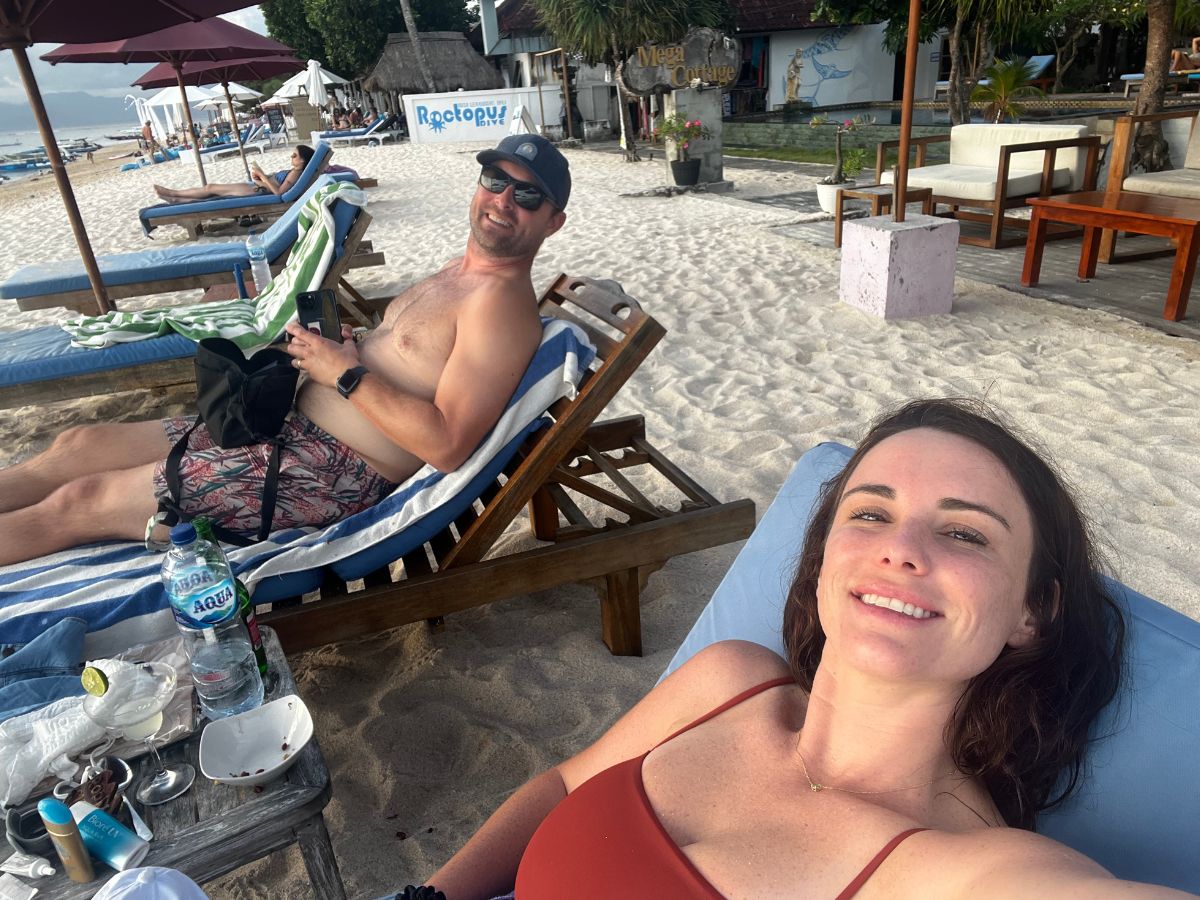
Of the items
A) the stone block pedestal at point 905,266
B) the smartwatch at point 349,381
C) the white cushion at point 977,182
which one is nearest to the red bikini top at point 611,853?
the smartwatch at point 349,381

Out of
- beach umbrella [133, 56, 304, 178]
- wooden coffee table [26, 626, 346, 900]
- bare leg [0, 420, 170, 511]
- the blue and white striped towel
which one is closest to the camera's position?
wooden coffee table [26, 626, 346, 900]

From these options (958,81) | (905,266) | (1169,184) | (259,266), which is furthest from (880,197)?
(958,81)

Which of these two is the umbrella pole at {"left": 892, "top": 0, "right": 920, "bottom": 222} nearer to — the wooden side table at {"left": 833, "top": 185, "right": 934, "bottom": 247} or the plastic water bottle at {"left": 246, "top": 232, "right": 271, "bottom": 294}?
the wooden side table at {"left": 833, "top": 185, "right": 934, "bottom": 247}

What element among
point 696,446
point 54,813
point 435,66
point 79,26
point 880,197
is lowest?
point 696,446

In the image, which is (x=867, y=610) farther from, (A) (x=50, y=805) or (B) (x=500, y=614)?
(B) (x=500, y=614)

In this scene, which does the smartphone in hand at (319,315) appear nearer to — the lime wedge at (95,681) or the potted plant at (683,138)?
the lime wedge at (95,681)

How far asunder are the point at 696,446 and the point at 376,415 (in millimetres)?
1888

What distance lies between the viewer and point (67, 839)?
3.94 ft

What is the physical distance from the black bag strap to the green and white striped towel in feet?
6.37

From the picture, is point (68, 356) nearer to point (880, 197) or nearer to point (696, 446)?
point (696, 446)

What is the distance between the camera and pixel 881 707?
115cm

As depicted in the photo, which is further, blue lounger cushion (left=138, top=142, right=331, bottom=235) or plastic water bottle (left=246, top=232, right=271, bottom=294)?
blue lounger cushion (left=138, top=142, right=331, bottom=235)

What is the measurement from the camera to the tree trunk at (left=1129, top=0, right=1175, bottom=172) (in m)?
7.32

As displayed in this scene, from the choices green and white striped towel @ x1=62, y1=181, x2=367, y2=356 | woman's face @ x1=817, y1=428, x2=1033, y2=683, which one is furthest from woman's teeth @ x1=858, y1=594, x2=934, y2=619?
green and white striped towel @ x1=62, y1=181, x2=367, y2=356
